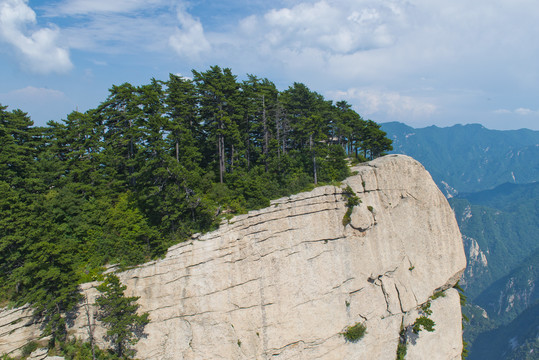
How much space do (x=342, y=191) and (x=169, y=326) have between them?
22.8 metres

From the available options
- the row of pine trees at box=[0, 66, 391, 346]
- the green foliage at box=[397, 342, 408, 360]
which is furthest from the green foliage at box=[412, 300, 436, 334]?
the row of pine trees at box=[0, 66, 391, 346]

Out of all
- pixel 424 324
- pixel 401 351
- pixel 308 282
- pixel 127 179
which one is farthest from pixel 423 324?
pixel 127 179

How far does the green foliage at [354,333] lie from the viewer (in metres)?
32.4

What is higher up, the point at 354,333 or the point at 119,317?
the point at 119,317

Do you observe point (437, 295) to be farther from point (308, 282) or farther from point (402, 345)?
point (308, 282)

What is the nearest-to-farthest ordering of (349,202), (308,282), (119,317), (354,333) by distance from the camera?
(119,317), (308,282), (354,333), (349,202)

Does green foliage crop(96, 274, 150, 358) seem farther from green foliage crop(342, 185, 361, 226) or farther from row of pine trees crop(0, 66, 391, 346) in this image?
green foliage crop(342, 185, 361, 226)

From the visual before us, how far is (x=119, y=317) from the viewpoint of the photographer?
26266 millimetres

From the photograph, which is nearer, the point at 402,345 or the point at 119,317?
the point at 119,317

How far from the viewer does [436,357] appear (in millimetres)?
38812

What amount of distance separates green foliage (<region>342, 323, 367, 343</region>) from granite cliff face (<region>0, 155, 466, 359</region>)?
0.49 metres

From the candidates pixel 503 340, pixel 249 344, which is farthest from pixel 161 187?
pixel 503 340

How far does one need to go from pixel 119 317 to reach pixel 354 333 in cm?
2356

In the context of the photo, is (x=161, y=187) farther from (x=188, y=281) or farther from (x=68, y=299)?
(x=68, y=299)
